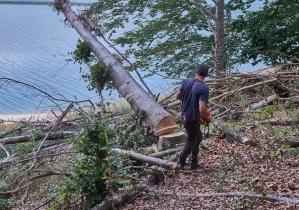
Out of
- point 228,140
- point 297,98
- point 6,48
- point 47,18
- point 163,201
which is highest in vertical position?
point 47,18

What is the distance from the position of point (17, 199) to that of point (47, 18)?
1302 inches

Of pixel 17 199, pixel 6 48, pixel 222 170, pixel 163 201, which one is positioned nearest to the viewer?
pixel 163 201

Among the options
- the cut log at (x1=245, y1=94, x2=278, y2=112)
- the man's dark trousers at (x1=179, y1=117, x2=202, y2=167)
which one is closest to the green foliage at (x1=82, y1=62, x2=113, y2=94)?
the cut log at (x1=245, y1=94, x2=278, y2=112)

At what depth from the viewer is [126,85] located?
998 cm

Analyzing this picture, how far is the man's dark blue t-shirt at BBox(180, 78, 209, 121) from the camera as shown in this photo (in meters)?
6.46

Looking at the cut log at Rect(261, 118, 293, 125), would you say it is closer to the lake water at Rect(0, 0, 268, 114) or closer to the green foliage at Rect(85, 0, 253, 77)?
the lake water at Rect(0, 0, 268, 114)

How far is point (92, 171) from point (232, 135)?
2852 mm

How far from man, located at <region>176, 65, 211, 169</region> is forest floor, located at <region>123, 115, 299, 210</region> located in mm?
293

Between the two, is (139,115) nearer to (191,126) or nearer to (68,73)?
(191,126)

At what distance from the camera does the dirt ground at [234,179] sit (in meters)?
5.55

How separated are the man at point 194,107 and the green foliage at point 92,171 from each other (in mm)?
1234

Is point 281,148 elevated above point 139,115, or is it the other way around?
point 139,115

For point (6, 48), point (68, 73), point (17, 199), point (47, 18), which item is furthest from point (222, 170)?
point (47, 18)

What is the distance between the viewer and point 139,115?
9.03 metres
